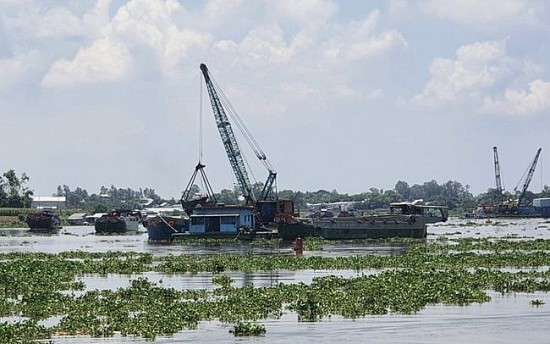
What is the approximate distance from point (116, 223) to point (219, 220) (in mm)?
51277

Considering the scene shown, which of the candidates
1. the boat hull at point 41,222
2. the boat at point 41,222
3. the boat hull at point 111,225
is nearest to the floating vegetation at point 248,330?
the boat hull at point 111,225

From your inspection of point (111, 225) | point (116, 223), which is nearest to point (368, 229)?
point (111, 225)

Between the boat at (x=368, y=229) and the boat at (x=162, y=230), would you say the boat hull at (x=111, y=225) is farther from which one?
the boat at (x=368, y=229)

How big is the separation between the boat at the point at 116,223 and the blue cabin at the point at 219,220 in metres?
48.2

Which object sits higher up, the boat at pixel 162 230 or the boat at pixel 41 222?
the boat at pixel 41 222

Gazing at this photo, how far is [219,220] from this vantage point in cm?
12069

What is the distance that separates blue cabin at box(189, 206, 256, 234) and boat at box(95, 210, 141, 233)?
48.2m

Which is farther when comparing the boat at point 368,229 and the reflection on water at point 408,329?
the boat at point 368,229

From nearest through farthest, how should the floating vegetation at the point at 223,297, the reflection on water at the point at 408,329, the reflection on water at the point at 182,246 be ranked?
the reflection on water at the point at 408,329, the floating vegetation at the point at 223,297, the reflection on water at the point at 182,246

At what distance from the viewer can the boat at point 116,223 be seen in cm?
16650

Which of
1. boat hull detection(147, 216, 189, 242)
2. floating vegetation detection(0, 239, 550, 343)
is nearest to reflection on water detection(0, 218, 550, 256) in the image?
boat hull detection(147, 216, 189, 242)

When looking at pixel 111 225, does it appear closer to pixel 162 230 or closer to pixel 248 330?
pixel 162 230

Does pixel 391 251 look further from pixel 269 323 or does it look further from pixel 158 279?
pixel 269 323

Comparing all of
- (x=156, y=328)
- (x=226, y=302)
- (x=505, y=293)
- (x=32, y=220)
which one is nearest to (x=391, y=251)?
(x=505, y=293)
